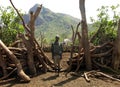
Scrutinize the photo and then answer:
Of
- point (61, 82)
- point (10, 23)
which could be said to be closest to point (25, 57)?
point (61, 82)

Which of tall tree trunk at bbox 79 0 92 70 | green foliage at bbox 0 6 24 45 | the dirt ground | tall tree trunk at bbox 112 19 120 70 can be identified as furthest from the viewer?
green foliage at bbox 0 6 24 45

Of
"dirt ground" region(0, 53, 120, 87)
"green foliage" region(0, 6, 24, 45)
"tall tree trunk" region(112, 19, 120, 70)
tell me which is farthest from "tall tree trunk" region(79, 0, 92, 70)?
"green foliage" region(0, 6, 24, 45)

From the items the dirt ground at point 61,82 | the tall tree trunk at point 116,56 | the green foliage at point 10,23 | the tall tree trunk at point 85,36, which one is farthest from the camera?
the green foliage at point 10,23

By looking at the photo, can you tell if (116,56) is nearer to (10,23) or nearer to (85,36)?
(85,36)

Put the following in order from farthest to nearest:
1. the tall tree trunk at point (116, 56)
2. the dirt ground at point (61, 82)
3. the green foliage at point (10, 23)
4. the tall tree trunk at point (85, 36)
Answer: the green foliage at point (10, 23)
the tall tree trunk at point (116, 56)
the tall tree trunk at point (85, 36)
the dirt ground at point (61, 82)

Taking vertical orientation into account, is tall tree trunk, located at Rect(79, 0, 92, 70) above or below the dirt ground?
above

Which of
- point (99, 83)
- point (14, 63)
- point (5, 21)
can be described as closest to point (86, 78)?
point (99, 83)

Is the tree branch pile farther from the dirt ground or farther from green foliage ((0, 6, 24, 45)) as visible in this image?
green foliage ((0, 6, 24, 45))

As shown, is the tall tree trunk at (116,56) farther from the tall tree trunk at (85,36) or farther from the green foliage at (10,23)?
the green foliage at (10,23)

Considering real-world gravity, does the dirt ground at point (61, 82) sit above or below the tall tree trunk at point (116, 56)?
below

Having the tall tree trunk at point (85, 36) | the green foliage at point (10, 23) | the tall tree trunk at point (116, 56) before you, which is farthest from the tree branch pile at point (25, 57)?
the green foliage at point (10, 23)

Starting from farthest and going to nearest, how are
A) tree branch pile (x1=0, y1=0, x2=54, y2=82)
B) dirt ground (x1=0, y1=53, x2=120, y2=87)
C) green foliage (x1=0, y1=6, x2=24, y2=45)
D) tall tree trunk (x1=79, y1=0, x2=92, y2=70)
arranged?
green foliage (x1=0, y1=6, x2=24, y2=45), tall tree trunk (x1=79, y1=0, x2=92, y2=70), tree branch pile (x1=0, y1=0, x2=54, y2=82), dirt ground (x1=0, y1=53, x2=120, y2=87)

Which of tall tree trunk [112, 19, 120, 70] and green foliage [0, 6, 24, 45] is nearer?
tall tree trunk [112, 19, 120, 70]

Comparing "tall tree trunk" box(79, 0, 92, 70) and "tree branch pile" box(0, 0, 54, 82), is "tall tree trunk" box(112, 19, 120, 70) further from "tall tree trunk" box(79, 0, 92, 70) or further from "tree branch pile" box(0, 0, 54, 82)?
"tree branch pile" box(0, 0, 54, 82)
